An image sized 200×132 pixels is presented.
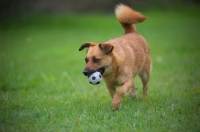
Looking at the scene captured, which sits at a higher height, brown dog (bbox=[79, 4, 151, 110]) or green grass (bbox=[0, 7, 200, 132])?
brown dog (bbox=[79, 4, 151, 110])

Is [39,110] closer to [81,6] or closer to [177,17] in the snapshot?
[177,17]

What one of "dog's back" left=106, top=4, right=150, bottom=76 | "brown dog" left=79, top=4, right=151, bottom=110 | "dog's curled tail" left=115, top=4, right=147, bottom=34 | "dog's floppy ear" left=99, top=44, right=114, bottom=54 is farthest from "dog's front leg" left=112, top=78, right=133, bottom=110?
"dog's curled tail" left=115, top=4, right=147, bottom=34

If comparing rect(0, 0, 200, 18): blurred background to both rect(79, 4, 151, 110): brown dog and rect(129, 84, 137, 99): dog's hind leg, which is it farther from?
rect(129, 84, 137, 99): dog's hind leg

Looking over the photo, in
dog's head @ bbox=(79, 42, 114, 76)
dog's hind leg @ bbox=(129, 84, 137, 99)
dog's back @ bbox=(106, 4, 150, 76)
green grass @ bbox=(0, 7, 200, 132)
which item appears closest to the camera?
green grass @ bbox=(0, 7, 200, 132)

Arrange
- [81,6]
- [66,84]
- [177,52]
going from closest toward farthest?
[66,84] < [177,52] < [81,6]

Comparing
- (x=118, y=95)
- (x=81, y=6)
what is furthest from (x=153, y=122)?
(x=81, y=6)

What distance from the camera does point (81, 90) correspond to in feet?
25.1

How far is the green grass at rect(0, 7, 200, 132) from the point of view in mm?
4789

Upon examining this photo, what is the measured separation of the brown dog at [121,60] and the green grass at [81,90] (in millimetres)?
365

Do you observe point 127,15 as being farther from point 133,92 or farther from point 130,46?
point 133,92

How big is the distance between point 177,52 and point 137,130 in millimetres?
8702

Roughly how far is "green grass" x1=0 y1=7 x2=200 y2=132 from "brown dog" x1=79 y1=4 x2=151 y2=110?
37cm

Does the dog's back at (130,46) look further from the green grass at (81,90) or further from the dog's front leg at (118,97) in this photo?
the green grass at (81,90)

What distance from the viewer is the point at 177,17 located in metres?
24.0
